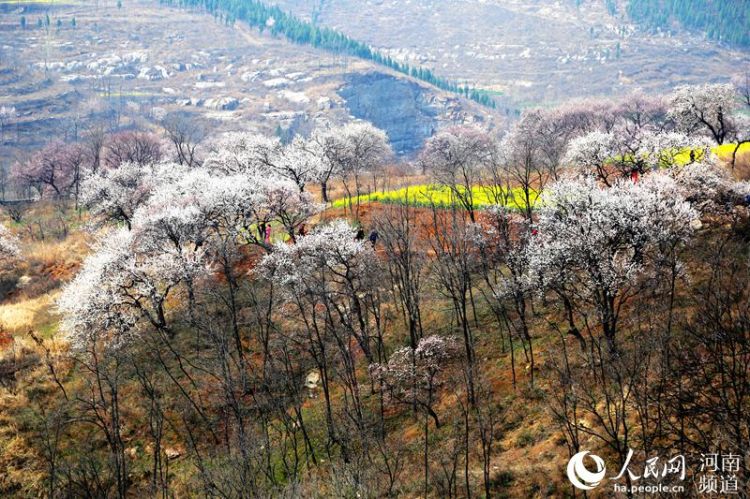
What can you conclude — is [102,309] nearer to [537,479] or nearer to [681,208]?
[537,479]

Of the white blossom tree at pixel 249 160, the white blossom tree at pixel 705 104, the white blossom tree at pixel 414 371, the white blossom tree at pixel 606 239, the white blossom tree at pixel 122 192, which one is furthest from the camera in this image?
the white blossom tree at pixel 249 160

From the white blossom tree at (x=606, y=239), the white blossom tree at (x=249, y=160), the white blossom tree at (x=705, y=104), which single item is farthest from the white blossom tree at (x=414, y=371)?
the white blossom tree at (x=705, y=104)

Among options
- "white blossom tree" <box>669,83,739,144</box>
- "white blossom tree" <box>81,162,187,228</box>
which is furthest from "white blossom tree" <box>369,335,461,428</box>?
"white blossom tree" <box>669,83,739,144</box>

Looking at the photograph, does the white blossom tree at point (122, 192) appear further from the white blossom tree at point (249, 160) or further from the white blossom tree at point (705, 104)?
the white blossom tree at point (705, 104)

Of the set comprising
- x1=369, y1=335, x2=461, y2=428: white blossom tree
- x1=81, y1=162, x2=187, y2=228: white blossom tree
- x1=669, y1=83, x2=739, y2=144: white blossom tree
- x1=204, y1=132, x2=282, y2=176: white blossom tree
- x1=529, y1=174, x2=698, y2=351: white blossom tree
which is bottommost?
x1=369, y1=335, x2=461, y2=428: white blossom tree

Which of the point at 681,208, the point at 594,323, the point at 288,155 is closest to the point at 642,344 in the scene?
the point at 594,323

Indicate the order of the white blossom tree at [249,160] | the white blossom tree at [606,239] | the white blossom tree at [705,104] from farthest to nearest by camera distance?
the white blossom tree at [249,160] < the white blossom tree at [705,104] < the white blossom tree at [606,239]

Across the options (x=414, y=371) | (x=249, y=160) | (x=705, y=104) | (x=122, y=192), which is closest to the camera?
(x=414, y=371)

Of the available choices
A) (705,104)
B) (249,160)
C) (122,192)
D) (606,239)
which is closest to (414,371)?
(606,239)

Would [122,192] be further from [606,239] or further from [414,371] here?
[606,239]

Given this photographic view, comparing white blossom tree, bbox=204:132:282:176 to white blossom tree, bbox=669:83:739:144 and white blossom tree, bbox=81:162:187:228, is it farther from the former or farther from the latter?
white blossom tree, bbox=669:83:739:144

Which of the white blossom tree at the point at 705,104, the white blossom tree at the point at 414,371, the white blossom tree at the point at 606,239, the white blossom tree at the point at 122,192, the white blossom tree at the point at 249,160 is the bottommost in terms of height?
the white blossom tree at the point at 414,371

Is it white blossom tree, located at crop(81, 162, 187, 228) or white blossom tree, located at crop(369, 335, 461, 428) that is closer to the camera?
white blossom tree, located at crop(369, 335, 461, 428)
